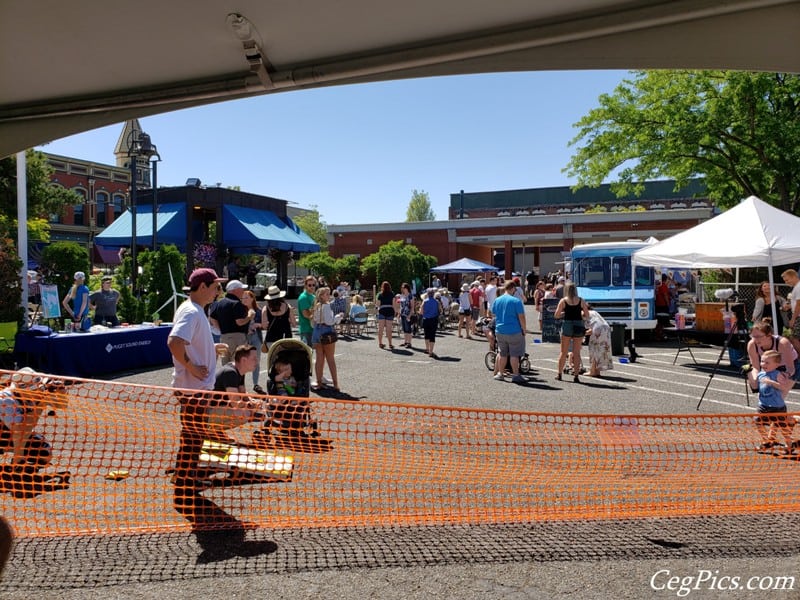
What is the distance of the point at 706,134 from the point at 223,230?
20.3 m

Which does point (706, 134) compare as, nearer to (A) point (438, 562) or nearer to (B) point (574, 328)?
(B) point (574, 328)

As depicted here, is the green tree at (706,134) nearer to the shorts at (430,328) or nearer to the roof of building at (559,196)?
the shorts at (430,328)

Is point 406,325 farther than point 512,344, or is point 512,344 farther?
point 406,325

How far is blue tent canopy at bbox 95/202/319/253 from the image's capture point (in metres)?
25.2

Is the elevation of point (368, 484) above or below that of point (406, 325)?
below

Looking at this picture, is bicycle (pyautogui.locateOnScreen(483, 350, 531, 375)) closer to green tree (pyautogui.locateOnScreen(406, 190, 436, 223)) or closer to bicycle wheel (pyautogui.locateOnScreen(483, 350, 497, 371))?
bicycle wheel (pyautogui.locateOnScreen(483, 350, 497, 371))

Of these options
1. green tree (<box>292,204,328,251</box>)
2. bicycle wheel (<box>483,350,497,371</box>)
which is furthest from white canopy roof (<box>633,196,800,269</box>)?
green tree (<box>292,204,328,251</box>)

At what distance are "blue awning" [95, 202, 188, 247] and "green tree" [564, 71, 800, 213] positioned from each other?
56.7 feet

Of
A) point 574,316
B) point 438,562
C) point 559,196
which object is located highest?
point 559,196

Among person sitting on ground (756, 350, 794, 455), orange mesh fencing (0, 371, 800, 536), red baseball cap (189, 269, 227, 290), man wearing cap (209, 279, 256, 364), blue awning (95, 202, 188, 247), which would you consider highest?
blue awning (95, 202, 188, 247)

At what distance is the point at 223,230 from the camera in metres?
27.3

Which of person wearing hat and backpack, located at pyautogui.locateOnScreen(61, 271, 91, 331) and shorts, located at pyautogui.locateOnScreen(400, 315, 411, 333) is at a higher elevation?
person wearing hat and backpack, located at pyautogui.locateOnScreen(61, 271, 91, 331)

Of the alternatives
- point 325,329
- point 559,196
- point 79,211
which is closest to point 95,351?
point 325,329

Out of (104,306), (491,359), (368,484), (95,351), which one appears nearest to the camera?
(368,484)
